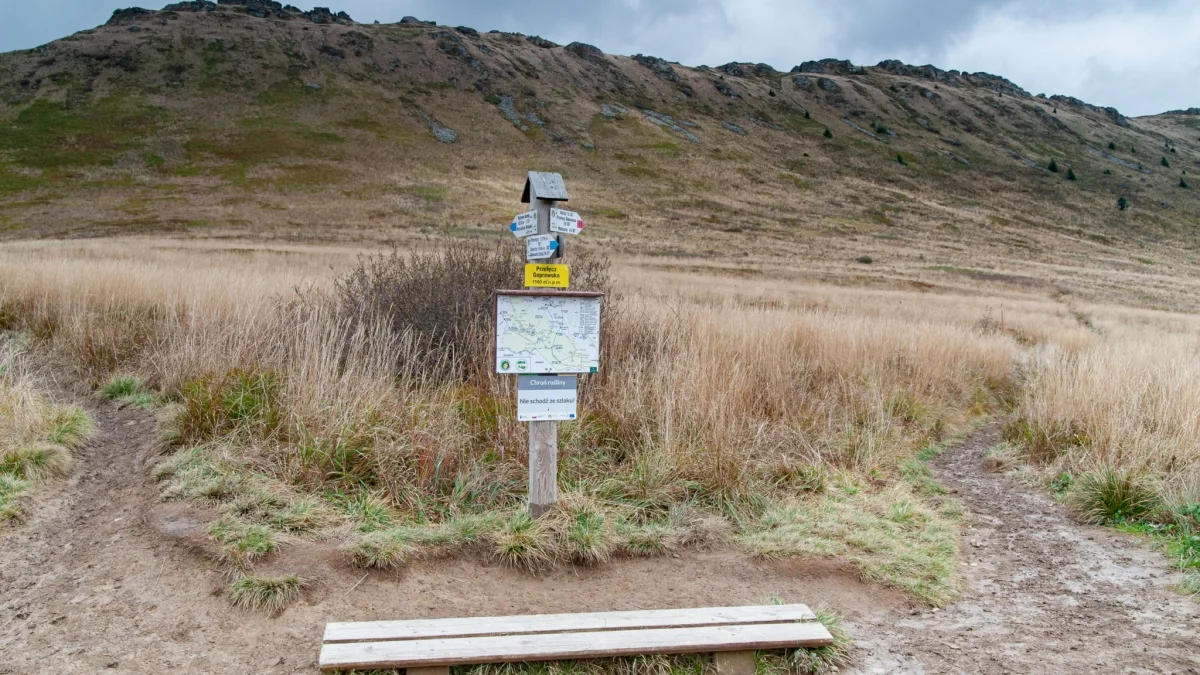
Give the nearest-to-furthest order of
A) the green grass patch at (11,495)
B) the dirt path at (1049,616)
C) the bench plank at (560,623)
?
the bench plank at (560,623), the dirt path at (1049,616), the green grass patch at (11,495)

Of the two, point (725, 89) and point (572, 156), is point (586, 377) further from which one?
point (725, 89)

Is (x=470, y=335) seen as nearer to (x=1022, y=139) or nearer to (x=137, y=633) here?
(x=137, y=633)

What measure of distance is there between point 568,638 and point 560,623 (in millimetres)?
119

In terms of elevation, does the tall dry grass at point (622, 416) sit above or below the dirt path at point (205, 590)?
above

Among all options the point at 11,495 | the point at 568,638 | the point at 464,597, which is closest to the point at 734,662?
the point at 568,638

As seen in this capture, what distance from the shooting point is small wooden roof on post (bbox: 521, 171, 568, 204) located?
4414mm

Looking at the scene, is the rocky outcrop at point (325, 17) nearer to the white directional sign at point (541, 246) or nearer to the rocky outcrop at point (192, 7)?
the rocky outcrop at point (192, 7)

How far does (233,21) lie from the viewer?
319 ft

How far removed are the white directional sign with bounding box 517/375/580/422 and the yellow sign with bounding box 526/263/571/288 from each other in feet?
1.74

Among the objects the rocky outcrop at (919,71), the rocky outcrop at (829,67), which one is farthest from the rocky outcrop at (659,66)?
the rocky outcrop at (919,71)

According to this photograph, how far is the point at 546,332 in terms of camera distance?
4.34 metres

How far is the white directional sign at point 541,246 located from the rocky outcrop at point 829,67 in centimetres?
15031

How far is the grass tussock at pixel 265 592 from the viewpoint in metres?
3.63

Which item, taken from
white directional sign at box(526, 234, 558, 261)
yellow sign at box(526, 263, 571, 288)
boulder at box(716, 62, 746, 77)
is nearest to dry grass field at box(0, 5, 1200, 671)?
yellow sign at box(526, 263, 571, 288)
